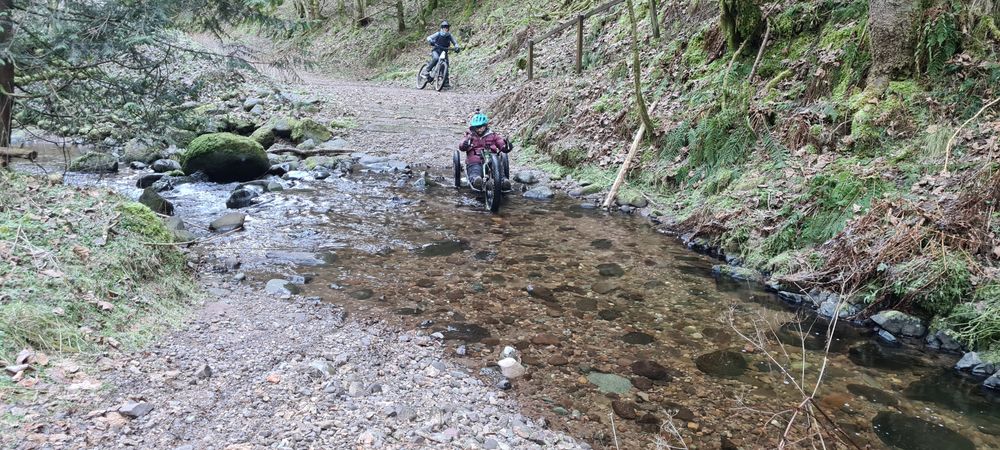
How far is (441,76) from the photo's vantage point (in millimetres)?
19328

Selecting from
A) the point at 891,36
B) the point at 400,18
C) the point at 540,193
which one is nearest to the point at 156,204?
the point at 540,193

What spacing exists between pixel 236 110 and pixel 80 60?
33.5ft

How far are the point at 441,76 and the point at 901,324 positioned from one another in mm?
16467

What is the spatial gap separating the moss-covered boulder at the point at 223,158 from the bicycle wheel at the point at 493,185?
464 cm

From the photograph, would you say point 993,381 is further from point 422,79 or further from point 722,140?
point 422,79

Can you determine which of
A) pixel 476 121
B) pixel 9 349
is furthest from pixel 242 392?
pixel 476 121

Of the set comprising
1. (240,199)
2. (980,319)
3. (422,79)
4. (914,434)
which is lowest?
(914,434)

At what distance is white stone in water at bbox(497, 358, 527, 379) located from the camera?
4089 mm

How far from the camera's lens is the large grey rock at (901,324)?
473 centimetres

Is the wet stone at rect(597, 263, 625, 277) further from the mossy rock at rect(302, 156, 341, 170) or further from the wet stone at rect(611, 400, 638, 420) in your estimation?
the mossy rock at rect(302, 156, 341, 170)

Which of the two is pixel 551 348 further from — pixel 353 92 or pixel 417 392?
pixel 353 92

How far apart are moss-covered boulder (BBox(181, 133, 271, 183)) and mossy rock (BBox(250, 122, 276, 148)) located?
2.63m

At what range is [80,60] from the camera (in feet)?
19.7

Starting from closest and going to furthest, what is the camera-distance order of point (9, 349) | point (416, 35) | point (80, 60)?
1. point (9, 349)
2. point (80, 60)
3. point (416, 35)
